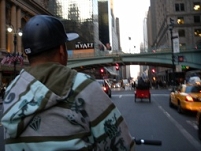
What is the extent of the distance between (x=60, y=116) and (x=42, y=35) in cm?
53

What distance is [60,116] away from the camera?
1.47 m

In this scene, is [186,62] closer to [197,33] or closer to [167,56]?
[167,56]

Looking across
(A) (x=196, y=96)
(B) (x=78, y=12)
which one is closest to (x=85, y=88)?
(A) (x=196, y=96)

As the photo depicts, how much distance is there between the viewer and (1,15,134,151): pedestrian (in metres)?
1.45

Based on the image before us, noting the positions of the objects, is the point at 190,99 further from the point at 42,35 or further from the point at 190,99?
the point at 42,35

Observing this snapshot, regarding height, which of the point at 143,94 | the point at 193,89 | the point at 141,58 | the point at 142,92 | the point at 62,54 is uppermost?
the point at 141,58

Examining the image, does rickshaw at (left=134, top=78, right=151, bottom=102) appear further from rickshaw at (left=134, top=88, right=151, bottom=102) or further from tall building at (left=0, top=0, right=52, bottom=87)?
tall building at (left=0, top=0, right=52, bottom=87)

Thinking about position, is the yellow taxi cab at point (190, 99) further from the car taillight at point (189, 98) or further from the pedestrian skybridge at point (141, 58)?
the pedestrian skybridge at point (141, 58)

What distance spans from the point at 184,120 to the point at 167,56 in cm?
4157

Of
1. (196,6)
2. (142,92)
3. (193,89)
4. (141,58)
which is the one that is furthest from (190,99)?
(196,6)

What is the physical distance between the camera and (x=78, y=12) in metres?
106

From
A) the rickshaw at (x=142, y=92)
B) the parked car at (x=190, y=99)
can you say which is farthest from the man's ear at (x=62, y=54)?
the rickshaw at (x=142, y=92)

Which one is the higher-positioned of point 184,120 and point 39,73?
Answer: point 39,73

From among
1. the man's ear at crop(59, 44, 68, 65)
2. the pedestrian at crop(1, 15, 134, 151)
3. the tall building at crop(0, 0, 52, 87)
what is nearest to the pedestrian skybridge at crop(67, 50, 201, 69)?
the tall building at crop(0, 0, 52, 87)
